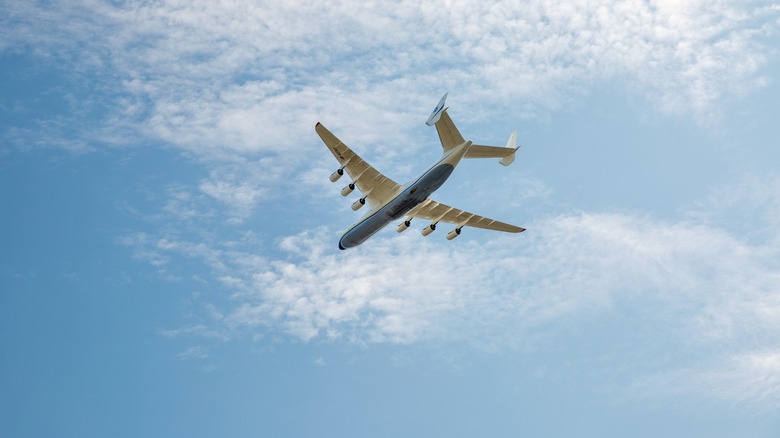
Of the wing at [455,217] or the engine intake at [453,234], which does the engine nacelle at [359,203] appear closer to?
the wing at [455,217]

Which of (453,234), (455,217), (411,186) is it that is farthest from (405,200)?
(455,217)

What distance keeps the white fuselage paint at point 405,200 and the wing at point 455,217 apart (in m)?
5.09

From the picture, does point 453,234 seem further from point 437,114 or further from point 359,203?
point 437,114

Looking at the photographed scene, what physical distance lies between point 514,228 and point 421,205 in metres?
7.38

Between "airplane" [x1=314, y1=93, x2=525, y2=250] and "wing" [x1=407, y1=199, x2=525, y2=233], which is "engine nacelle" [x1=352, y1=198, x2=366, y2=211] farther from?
"wing" [x1=407, y1=199, x2=525, y2=233]

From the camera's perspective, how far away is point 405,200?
6688 cm

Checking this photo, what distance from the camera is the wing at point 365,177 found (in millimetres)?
68375

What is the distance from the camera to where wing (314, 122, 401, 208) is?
68.4 m

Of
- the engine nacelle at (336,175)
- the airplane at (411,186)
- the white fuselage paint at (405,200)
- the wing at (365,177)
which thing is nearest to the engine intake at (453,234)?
the airplane at (411,186)

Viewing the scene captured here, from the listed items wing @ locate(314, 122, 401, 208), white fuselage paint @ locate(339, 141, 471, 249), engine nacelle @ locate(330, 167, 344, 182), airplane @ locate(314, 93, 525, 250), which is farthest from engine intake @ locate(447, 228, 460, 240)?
engine nacelle @ locate(330, 167, 344, 182)

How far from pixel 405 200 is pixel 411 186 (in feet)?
4.68

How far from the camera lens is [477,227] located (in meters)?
76.9

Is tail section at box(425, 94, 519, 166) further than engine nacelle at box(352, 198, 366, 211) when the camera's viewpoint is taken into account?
No

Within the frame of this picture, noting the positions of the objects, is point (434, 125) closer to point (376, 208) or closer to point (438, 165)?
point (438, 165)
